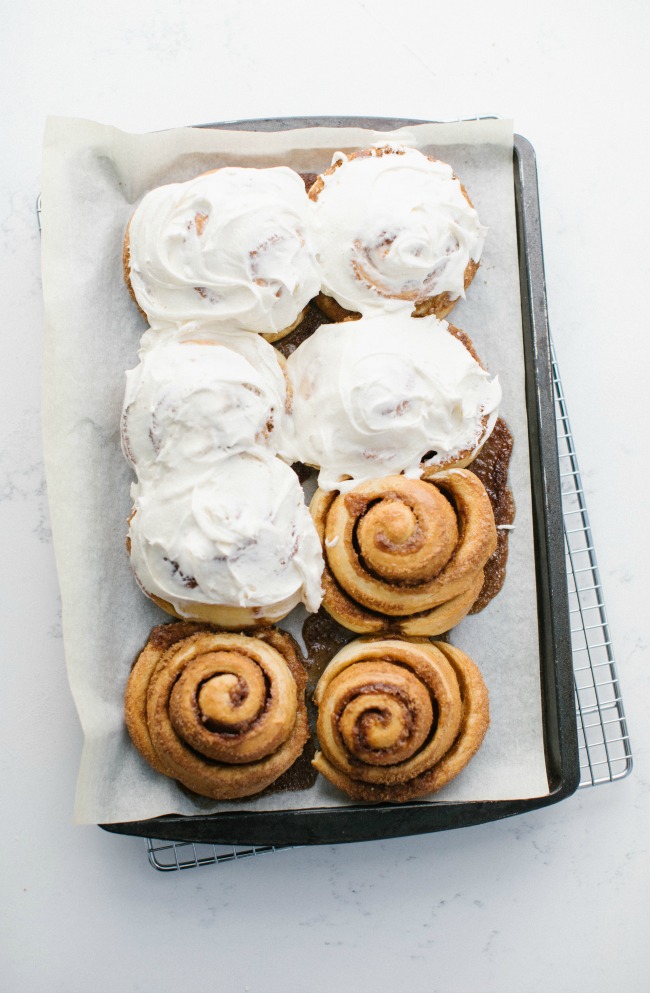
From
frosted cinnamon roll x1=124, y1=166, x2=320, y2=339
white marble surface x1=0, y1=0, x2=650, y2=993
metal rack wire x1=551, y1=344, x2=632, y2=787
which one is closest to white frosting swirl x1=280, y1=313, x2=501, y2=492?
frosted cinnamon roll x1=124, y1=166, x2=320, y2=339

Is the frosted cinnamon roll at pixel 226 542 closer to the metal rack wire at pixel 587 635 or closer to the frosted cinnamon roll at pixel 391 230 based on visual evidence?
the frosted cinnamon roll at pixel 391 230

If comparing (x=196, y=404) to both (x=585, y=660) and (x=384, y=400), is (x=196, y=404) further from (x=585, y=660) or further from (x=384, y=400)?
(x=585, y=660)

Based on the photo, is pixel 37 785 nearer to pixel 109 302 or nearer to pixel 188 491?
pixel 188 491

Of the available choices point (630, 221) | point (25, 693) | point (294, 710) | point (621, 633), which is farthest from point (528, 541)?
point (25, 693)

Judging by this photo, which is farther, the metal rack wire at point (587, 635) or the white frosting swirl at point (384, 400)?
the metal rack wire at point (587, 635)

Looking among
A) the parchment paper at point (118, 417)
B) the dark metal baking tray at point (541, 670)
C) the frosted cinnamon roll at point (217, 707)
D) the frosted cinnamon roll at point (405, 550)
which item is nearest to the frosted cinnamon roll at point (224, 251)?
the parchment paper at point (118, 417)

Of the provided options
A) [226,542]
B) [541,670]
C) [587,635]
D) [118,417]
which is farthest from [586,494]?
[118,417]
